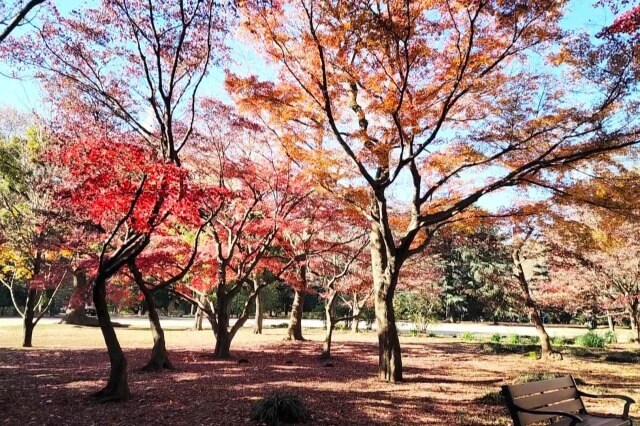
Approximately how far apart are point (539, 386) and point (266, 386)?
17.7ft

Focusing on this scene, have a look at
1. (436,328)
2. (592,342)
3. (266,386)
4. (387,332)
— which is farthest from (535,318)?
(436,328)

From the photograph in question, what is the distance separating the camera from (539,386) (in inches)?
171

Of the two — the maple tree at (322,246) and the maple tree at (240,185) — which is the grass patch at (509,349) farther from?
the maple tree at (240,185)

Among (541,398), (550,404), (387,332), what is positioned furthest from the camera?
(387,332)

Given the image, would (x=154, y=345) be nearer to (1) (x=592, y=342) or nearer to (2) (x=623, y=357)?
(2) (x=623, y=357)

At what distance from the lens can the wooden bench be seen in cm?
395

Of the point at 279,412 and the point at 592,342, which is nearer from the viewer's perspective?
the point at 279,412

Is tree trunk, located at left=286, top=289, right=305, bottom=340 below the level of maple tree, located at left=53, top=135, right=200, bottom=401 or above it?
below

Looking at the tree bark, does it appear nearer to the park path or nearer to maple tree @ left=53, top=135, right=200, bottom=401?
maple tree @ left=53, top=135, right=200, bottom=401

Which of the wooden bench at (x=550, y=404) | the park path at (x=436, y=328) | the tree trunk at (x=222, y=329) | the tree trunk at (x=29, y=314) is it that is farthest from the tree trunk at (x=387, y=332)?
the park path at (x=436, y=328)

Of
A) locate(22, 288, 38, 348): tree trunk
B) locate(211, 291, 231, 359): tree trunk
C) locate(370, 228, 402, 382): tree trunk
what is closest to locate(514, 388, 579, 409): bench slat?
locate(370, 228, 402, 382): tree trunk

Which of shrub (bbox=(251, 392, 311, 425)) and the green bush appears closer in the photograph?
shrub (bbox=(251, 392, 311, 425))

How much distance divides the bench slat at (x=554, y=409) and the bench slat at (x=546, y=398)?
0.16 feet

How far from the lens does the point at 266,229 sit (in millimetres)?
13586
